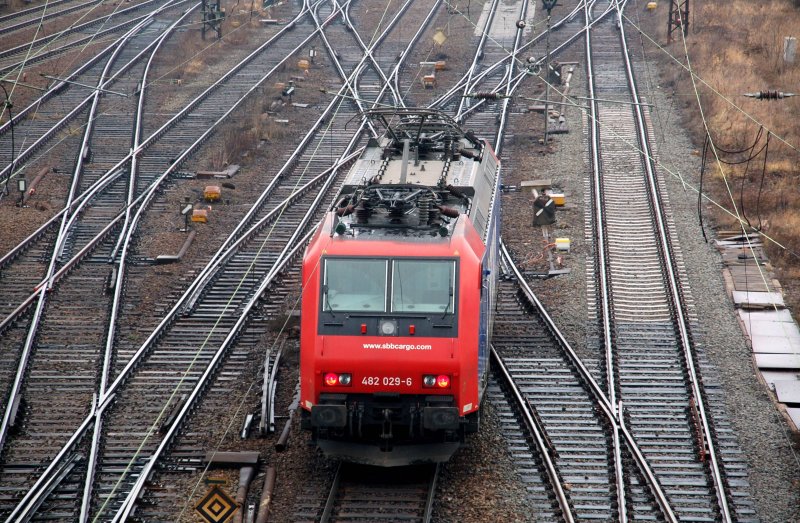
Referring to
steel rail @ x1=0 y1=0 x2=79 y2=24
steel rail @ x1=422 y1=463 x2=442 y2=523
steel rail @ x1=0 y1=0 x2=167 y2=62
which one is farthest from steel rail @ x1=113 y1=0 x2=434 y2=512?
steel rail @ x1=0 y1=0 x2=79 y2=24

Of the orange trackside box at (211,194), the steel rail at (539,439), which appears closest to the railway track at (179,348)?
the orange trackside box at (211,194)

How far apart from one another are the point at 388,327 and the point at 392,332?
83 millimetres

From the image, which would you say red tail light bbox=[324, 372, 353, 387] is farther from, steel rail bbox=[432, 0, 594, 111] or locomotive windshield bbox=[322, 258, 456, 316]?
steel rail bbox=[432, 0, 594, 111]

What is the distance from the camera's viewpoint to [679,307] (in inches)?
742

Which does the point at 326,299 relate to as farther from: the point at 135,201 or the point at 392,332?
the point at 135,201

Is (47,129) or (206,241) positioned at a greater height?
(47,129)

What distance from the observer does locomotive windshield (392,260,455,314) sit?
42.8 feet

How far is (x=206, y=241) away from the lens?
2266 cm

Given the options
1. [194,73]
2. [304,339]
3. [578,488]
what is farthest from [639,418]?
[194,73]

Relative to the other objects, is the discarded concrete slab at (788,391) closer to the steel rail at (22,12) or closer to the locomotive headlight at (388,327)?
the locomotive headlight at (388,327)

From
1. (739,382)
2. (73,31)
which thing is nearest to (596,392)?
(739,382)

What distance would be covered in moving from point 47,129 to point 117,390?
15.6 m

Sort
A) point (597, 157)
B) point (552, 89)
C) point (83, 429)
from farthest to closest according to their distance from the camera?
1. point (552, 89)
2. point (597, 157)
3. point (83, 429)

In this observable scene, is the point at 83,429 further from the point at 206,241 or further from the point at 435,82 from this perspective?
the point at 435,82
